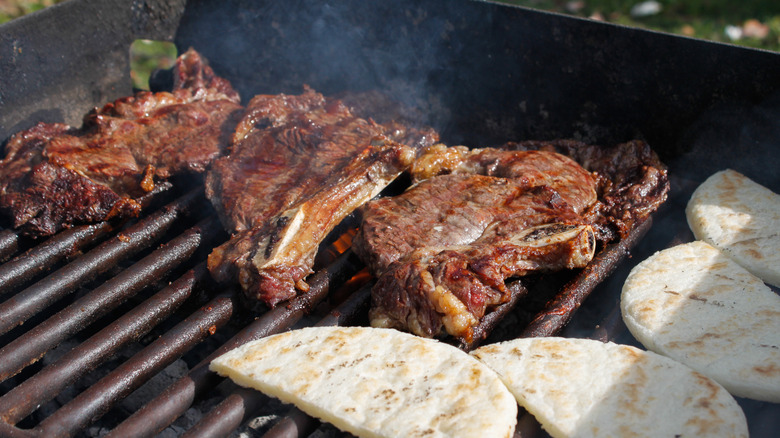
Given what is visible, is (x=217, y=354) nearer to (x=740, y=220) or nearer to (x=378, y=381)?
(x=378, y=381)

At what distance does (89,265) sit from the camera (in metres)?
3.50

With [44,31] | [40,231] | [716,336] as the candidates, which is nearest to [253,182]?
[40,231]

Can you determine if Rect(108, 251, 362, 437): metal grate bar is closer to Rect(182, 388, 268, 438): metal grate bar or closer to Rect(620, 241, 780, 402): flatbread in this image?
Rect(182, 388, 268, 438): metal grate bar

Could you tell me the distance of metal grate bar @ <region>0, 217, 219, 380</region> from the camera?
2.91 m

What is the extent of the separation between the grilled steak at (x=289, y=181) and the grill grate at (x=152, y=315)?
0.48ft

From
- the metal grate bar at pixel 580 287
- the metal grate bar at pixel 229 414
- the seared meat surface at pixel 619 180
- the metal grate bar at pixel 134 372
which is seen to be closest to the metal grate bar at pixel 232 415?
the metal grate bar at pixel 229 414

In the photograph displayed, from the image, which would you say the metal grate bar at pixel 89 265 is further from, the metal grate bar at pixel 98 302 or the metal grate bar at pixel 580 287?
the metal grate bar at pixel 580 287

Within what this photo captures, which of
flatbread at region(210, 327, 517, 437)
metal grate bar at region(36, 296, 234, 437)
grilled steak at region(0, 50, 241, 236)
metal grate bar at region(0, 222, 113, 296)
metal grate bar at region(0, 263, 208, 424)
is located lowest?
flatbread at region(210, 327, 517, 437)

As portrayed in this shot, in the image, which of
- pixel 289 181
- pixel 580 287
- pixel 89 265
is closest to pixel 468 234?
pixel 580 287

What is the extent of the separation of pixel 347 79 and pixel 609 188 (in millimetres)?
2318

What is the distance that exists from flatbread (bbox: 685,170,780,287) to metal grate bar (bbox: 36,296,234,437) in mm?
2585

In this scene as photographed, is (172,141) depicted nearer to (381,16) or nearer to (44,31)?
(44,31)

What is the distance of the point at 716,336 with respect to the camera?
2.85 metres

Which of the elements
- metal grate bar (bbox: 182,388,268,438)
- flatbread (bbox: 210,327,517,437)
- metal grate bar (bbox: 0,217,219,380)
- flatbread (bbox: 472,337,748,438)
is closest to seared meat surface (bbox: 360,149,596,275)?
Answer: flatbread (bbox: 210,327,517,437)
